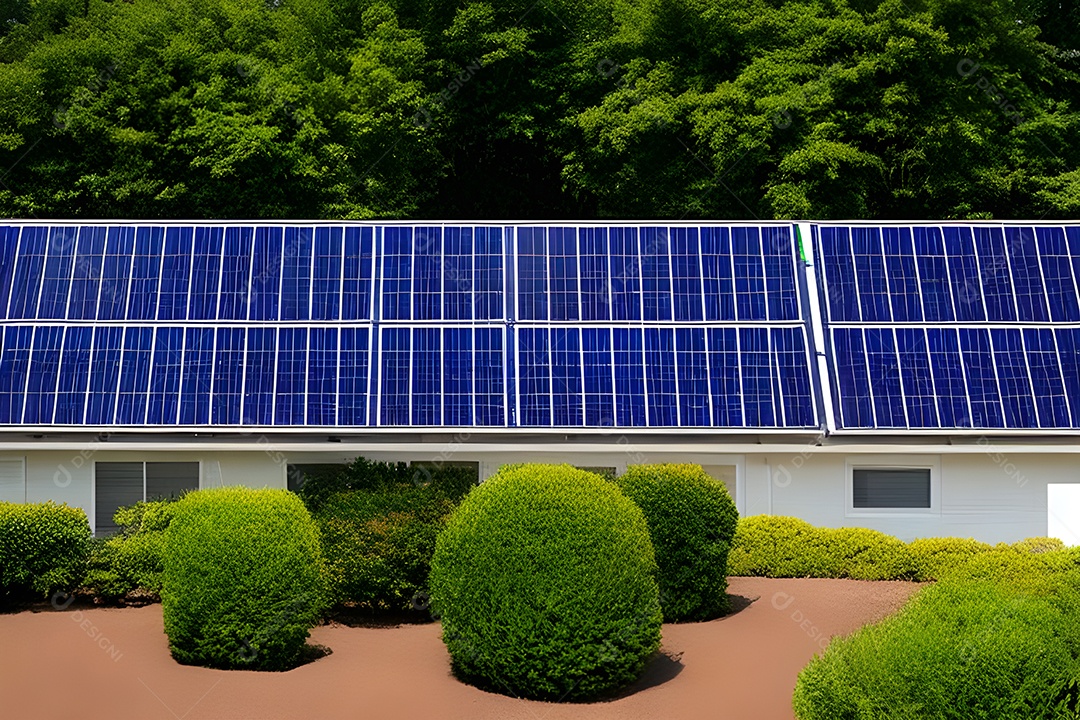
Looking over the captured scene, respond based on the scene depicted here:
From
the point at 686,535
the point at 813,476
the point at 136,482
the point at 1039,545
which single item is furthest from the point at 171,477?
the point at 1039,545

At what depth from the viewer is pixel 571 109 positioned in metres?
46.6

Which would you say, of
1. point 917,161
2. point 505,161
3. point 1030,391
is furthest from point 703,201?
point 1030,391

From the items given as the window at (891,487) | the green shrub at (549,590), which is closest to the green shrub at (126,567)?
the green shrub at (549,590)

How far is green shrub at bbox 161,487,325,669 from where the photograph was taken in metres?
15.2

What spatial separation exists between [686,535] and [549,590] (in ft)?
14.2

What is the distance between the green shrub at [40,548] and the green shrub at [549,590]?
21.3 ft

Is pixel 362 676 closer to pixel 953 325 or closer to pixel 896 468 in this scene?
pixel 896 468

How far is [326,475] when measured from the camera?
22.2 meters

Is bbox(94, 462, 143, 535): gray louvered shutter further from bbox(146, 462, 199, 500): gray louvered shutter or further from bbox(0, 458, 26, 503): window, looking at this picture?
bbox(0, 458, 26, 503): window

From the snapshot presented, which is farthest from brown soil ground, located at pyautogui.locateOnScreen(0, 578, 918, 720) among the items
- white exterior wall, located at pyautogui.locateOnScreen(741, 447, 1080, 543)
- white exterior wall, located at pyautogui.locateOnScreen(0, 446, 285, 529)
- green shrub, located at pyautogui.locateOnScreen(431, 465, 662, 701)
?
white exterior wall, located at pyautogui.locateOnScreen(0, 446, 285, 529)

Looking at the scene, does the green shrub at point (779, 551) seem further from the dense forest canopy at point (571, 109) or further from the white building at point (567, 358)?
the dense forest canopy at point (571, 109)

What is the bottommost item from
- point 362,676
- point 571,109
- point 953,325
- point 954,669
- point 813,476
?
point 362,676

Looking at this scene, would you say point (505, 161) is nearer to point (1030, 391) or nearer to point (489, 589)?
point (1030, 391)

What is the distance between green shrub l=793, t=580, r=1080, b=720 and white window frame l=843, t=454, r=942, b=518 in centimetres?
908
